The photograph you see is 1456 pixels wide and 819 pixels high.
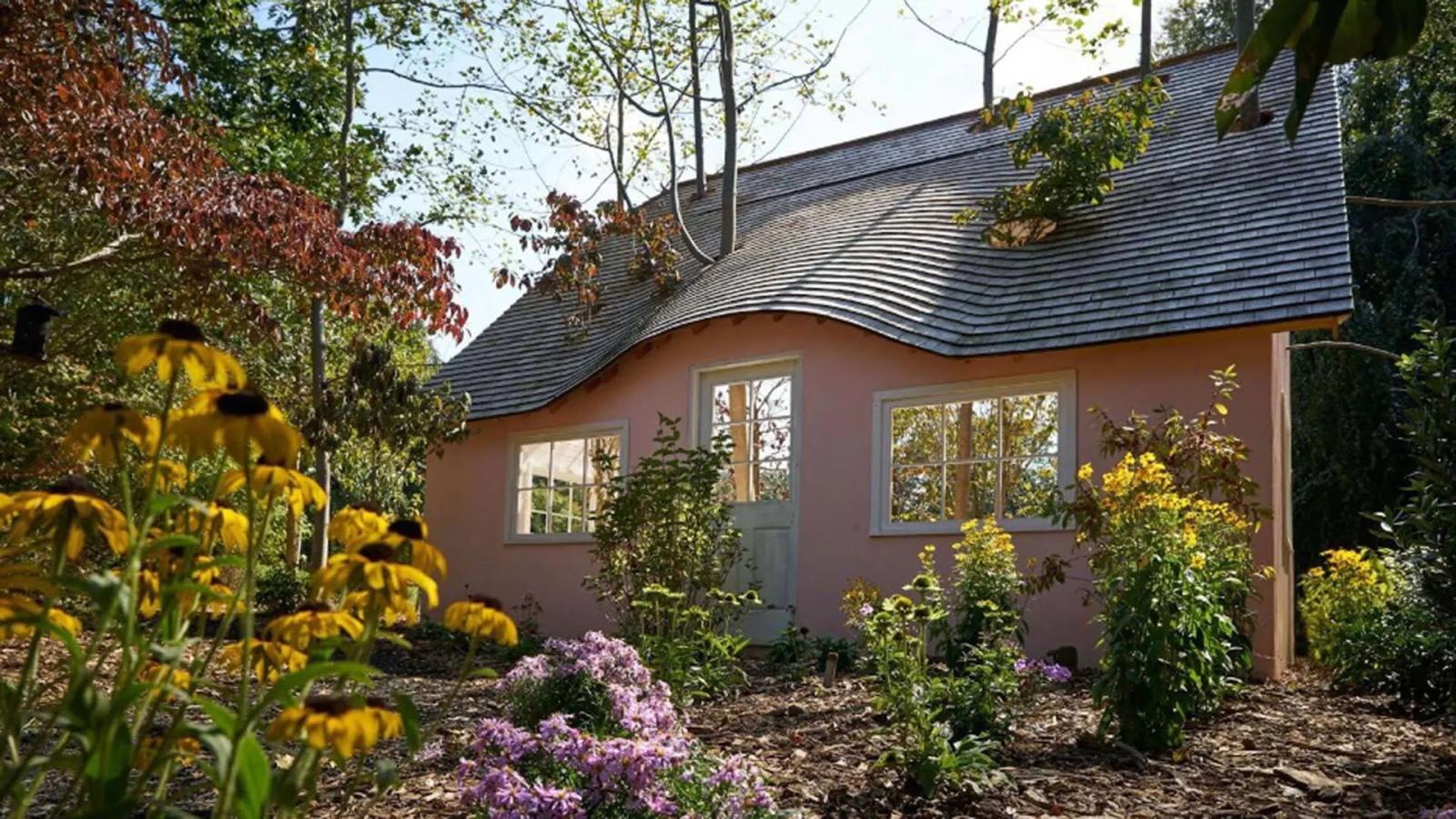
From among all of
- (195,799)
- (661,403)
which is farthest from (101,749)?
(661,403)

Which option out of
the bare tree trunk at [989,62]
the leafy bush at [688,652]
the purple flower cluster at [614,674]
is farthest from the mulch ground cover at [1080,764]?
the bare tree trunk at [989,62]

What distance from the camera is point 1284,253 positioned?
7.64 metres

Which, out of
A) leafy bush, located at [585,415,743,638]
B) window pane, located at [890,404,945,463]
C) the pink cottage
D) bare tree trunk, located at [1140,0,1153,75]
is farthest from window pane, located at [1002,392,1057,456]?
bare tree trunk, located at [1140,0,1153,75]

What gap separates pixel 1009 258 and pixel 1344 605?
3.29 meters

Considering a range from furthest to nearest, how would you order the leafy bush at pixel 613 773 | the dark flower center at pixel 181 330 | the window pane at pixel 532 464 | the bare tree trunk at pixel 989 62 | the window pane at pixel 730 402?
the bare tree trunk at pixel 989 62, the window pane at pixel 532 464, the window pane at pixel 730 402, the leafy bush at pixel 613 773, the dark flower center at pixel 181 330

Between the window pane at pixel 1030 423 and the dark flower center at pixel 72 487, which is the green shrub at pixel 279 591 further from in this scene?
the dark flower center at pixel 72 487

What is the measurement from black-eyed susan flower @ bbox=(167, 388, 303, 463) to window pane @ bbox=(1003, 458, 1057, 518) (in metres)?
7.09

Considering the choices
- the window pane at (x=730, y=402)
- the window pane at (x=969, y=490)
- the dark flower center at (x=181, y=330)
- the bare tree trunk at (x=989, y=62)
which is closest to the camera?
the dark flower center at (x=181, y=330)

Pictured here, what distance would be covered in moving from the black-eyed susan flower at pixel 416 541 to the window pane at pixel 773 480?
772cm

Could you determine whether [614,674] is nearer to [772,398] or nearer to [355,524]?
[355,524]

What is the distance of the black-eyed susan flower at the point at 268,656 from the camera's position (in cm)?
234

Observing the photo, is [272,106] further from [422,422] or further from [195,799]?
[195,799]

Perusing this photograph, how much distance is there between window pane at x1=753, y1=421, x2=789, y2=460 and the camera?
1005cm

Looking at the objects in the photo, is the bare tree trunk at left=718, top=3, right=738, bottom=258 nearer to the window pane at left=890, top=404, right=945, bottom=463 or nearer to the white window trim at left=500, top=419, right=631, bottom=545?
the white window trim at left=500, top=419, right=631, bottom=545
